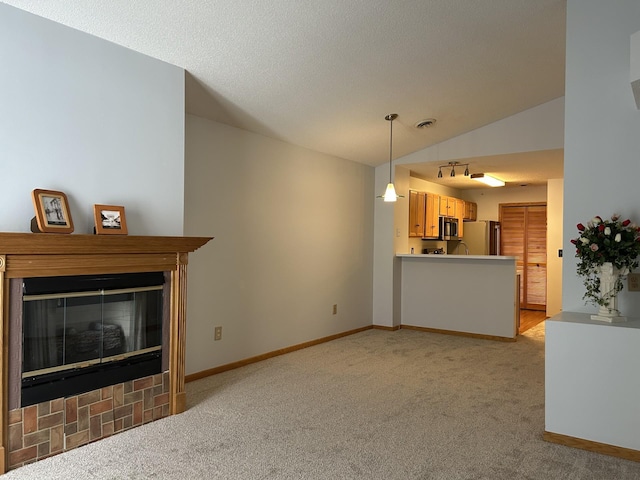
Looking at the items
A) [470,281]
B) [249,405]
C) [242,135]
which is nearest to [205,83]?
[242,135]

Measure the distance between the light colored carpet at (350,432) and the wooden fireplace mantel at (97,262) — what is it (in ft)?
1.14

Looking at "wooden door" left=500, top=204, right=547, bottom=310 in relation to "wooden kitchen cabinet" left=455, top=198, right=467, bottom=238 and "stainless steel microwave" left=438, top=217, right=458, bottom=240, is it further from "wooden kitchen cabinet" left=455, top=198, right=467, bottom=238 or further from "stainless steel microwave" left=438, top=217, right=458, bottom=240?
"stainless steel microwave" left=438, top=217, right=458, bottom=240

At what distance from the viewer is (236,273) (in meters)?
4.60

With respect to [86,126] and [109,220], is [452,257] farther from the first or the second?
[86,126]

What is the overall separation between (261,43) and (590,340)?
112 inches


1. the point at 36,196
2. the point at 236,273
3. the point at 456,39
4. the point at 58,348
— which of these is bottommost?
the point at 58,348

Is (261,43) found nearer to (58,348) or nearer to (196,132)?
(196,132)

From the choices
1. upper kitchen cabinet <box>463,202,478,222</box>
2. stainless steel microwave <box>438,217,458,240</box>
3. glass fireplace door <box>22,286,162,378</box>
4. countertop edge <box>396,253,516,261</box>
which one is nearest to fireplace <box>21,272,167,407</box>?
glass fireplace door <box>22,286,162,378</box>

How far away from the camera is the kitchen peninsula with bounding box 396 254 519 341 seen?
19.8ft

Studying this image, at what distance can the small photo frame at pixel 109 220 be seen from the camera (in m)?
2.88

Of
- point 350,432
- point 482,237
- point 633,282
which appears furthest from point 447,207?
point 350,432

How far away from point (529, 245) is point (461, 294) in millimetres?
3199

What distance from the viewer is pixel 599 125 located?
3287 millimetres

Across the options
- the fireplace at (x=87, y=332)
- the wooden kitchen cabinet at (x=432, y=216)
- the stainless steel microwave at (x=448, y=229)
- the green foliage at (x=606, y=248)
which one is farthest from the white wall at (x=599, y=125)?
the stainless steel microwave at (x=448, y=229)
